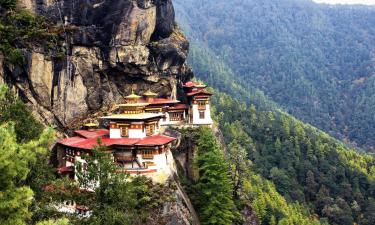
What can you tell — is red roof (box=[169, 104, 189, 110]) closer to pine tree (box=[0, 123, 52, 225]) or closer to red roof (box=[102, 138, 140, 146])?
red roof (box=[102, 138, 140, 146])

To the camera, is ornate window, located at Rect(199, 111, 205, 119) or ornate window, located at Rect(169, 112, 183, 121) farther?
ornate window, located at Rect(169, 112, 183, 121)

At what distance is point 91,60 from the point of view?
46906mm

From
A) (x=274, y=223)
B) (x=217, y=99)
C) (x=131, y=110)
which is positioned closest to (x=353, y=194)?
(x=274, y=223)

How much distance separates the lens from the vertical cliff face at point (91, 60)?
140 feet

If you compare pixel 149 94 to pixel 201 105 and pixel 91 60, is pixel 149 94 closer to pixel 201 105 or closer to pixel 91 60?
pixel 201 105

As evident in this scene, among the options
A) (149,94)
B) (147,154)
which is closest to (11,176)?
(147,154)

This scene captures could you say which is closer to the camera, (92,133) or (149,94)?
(92,133)

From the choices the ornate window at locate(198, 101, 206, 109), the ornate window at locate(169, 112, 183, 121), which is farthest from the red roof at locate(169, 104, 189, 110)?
the ornate window at locate(198, 101, 206, 109)

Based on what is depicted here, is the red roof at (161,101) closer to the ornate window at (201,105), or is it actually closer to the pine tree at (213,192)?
the ornate window at (201,105)

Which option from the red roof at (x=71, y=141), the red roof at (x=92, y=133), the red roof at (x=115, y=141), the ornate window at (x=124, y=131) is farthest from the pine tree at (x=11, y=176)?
the red roof at (x=92, y=133)

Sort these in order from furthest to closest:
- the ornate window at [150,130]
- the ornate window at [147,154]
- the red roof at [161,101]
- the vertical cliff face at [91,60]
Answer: the red roof at [161,101] < the vertical cliff face at [91,60] < the ornate window at [150,130] < the ornate window at [147,154]

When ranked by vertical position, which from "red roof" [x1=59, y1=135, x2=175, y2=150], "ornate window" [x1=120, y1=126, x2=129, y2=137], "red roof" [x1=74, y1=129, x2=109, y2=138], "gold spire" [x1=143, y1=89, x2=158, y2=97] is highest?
"gold spire" [x1=143, y1=89, x2=158, y2=97]

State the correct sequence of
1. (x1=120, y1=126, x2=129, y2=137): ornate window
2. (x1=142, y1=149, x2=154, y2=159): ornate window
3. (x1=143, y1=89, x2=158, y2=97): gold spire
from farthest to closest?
(x1=143, y1=89, x2=158, y2=97): gold spire, (x1=120, y1=126, x2=129, y2=137): ornate window, (x1=142, y1=149, x2=154, y2=159): ornate window

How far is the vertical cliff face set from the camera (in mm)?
42812
